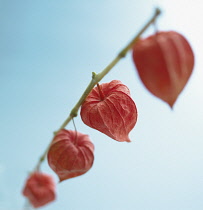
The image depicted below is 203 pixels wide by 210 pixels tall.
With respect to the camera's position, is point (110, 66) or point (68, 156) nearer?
point (110, 66)

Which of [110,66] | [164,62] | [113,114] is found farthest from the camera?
[113,114]

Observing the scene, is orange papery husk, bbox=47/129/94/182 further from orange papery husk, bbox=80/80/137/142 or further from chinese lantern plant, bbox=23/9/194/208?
orange papery husk, bbox=80/80/137/142

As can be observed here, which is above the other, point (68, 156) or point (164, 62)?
point (164, 62)

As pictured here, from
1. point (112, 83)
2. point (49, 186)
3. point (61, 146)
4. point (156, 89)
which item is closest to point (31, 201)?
point (49, 186)

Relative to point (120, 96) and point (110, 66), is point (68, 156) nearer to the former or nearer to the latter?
point (120, 96)

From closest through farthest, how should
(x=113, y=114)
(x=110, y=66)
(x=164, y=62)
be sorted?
(x=164, y=62) → (x=110, y=66) → (x=113, y=114)

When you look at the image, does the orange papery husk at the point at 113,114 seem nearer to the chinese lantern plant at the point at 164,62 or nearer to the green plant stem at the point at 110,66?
the green plant stem at the point at 110,66

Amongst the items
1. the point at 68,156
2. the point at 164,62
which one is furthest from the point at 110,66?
the point at 68,156

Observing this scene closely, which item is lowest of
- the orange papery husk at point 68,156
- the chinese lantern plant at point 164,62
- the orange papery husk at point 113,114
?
the orange papery husk at point 68,156

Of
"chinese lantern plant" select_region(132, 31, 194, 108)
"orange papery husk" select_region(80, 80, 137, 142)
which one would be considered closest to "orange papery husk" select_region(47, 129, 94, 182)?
"orange papery husk" select_region(80, 80, 137, 142)

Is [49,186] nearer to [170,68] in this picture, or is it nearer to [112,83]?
[112,83]

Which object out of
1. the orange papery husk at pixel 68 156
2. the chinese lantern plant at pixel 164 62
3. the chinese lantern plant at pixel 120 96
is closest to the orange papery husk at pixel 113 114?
the chinese lantern plant at pixel 120 96
